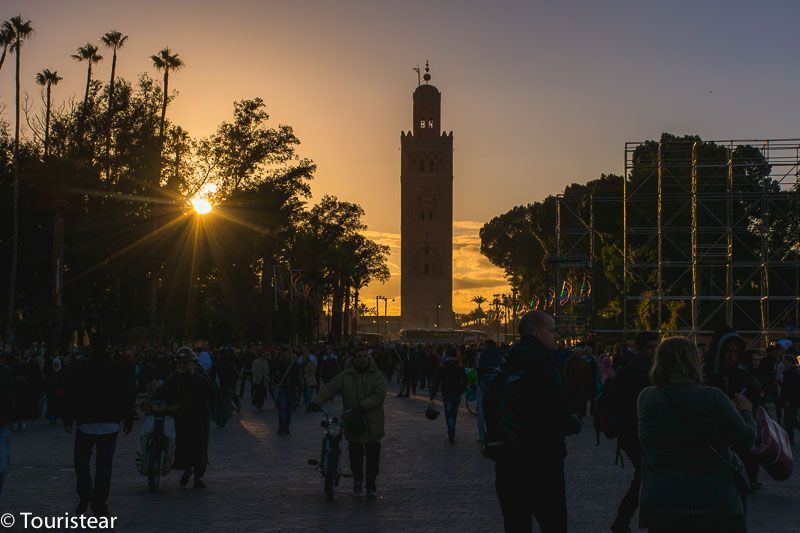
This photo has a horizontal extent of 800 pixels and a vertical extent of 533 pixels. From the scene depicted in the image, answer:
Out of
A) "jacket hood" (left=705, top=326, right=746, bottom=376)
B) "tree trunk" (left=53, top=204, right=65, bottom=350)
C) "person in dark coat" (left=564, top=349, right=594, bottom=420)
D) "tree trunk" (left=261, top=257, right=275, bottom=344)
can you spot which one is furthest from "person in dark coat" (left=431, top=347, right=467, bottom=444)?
"tree trunk" (left=261, top=257, right=275, bottom=344)

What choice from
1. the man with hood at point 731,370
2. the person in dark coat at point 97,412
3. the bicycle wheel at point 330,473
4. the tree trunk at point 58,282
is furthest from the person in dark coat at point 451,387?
the tree trunk at point 58,282

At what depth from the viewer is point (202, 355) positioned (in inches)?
1142

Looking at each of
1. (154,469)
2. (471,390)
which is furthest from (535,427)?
(471,390)

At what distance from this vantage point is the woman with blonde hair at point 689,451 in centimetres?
569

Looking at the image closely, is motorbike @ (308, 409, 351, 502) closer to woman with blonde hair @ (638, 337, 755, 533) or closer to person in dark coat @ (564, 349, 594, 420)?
woman with blonde hair @ (638, 337, 755, 533)

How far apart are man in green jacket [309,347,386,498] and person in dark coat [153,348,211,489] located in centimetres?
154

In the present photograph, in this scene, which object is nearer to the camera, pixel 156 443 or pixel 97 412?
pixel 97 412

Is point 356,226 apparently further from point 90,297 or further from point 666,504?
point 666,504

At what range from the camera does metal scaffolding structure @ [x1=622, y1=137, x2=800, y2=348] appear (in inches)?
1884

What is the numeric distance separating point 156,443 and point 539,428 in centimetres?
764

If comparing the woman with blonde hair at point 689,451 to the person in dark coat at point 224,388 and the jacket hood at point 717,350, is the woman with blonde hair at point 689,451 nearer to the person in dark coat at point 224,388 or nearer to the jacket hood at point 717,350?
the jacket hood at point 717,350

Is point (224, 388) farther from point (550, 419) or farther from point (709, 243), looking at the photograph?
point (709, 243)

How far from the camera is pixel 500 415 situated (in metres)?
7.05

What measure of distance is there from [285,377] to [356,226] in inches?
2400
